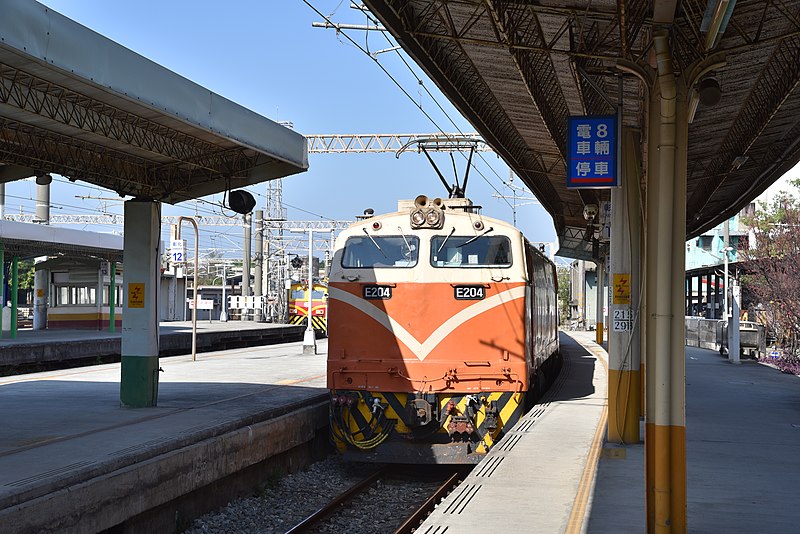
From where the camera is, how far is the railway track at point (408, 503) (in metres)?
9.95

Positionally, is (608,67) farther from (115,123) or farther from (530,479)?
(115,123)

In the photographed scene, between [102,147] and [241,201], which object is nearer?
[102,147]

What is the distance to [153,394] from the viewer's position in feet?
42.1

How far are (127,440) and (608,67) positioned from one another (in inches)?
277

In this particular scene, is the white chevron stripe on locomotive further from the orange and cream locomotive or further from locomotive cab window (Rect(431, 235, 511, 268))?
locomotive cab window (Rect(431, 235, 511, 268))

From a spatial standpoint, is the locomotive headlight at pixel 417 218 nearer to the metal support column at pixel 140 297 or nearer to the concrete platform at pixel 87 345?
the metal support column at pixel 140 297

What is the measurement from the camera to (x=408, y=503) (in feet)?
37.7

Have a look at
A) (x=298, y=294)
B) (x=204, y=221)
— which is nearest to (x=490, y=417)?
(x=298, y=294)

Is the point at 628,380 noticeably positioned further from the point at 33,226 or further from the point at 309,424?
the point at 33,226

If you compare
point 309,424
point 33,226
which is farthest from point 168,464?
point 33,226

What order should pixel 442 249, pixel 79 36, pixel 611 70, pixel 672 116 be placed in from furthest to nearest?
pixel 442 249, pixel 611 70, pixel 79 36, pixel 672 116

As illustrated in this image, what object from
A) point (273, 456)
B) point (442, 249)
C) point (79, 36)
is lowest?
point (273, 456)

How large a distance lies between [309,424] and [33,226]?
47.0ft

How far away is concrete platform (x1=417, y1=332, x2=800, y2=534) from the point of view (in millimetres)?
7129
